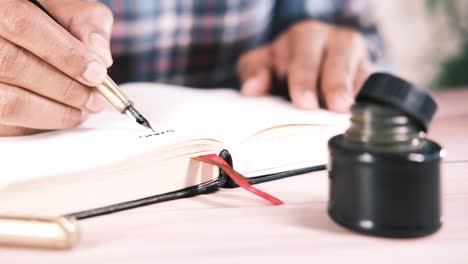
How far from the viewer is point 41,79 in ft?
2.12

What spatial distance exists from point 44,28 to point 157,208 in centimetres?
24

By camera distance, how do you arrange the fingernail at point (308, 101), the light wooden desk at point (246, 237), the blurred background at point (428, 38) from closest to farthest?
the light wooden desk at point (246, 237)
the fingernail at point (308, 101)
the blurred background at point (428, 38)

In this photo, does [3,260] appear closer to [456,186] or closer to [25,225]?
[25,225]

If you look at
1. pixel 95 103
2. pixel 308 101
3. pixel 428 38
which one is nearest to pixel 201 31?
pixel 308 101

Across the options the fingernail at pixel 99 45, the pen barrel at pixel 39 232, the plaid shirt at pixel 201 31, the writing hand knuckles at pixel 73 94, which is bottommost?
the pen barrel at pixel 39 232

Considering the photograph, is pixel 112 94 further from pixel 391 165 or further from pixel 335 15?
pixel 335 15

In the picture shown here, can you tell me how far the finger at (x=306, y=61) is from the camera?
2.70 feet

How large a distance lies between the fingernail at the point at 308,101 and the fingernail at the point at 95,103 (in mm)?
280

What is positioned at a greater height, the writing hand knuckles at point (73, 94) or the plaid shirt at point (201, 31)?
the plaid shirt at point (201, 31)

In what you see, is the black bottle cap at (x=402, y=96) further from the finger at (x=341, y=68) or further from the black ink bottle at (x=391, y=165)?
the finger at (x=341, y=68)

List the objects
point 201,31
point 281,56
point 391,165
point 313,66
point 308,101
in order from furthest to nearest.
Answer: point 201,31, point 281,56, point 313,66, point 308,101, point 391,165

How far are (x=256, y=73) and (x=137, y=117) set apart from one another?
374mm

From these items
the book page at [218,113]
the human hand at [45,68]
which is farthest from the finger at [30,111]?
the book page at [218,113]

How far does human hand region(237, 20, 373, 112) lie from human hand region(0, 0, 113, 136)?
29 centimetres
